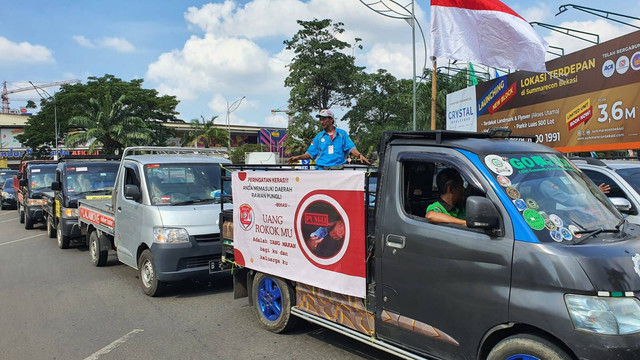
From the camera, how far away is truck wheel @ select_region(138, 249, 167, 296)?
22.0ft

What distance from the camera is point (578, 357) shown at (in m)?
2.66

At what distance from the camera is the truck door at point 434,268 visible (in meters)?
3.09

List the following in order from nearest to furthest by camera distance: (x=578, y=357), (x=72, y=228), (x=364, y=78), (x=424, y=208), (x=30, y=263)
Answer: (x=578, y=357) → (x=424, y=208) → (x=30, y=263) → (x=72, y=228) → (x=364, y=78)

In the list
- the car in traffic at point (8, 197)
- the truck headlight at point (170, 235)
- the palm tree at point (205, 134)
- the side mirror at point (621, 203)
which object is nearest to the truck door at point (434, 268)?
the side mirror at point (621, 203)

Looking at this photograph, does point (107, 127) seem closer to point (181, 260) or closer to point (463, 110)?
point (463, 110)

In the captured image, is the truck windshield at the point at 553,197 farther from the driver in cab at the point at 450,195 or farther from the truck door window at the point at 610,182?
the truck door window at the point at 610,182

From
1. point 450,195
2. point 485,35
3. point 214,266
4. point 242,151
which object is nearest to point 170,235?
point 214,266

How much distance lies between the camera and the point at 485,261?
3.11 m

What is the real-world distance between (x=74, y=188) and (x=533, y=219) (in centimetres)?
1125

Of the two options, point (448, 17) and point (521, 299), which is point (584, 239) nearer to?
point (521, 299)

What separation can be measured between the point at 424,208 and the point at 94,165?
34.7ft

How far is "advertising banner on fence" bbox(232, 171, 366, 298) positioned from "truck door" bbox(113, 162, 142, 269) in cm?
244

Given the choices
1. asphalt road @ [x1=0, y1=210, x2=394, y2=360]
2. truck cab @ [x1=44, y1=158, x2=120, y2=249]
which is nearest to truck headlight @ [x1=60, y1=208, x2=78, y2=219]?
truck cab @ [x1=44, y1=158, x2=120, y2=249]

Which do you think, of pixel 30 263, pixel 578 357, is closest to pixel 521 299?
pixel 578 357
